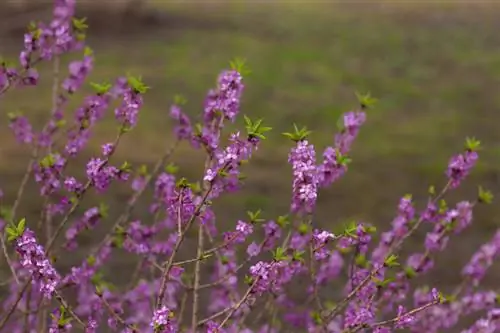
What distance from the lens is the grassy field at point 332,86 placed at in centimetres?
830

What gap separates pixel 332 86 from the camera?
40.5 feet

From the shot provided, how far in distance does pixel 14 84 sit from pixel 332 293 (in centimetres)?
358

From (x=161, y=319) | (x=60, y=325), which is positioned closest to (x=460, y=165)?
(x=161, y=319)

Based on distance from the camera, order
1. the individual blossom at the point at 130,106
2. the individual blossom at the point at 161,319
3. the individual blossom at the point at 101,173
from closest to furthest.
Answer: the individual blossom at the point at 161,319 < the individual blossom at the point at 101,173 < the individual blossom at the point at 130,106

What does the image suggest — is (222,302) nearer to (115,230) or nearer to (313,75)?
(115,230)

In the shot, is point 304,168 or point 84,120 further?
point 84,120

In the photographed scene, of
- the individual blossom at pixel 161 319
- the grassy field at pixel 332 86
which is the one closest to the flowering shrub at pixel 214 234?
the individual blossom at pixel 161 319

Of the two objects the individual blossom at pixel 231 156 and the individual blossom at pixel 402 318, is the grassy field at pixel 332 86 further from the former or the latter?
the individual blossom at pixel 231 156

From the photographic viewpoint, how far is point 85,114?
346cm

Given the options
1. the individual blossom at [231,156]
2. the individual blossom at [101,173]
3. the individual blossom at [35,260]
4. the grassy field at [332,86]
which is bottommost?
the individual blossom at [35,260]

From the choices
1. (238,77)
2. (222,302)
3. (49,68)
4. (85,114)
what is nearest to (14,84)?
(85,114)

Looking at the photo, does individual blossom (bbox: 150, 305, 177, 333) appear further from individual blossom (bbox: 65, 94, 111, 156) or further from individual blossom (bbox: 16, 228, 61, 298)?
individual blossom (bbox: 65, 94, 111, 156)

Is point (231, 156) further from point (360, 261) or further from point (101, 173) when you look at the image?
point (360, 261)

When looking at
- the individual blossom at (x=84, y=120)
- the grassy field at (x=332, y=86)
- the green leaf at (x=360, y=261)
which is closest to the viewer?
the green leaf at (x=360, y=261)
